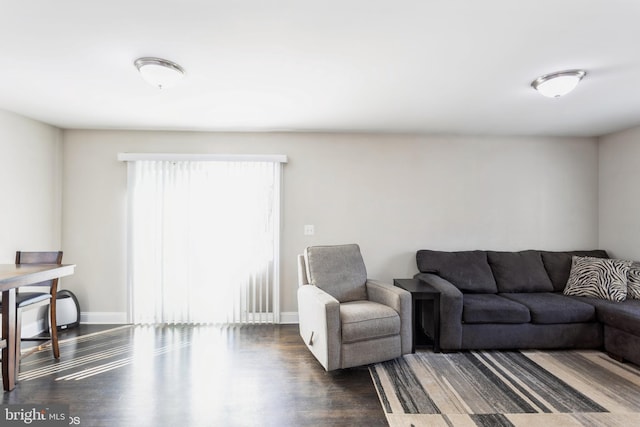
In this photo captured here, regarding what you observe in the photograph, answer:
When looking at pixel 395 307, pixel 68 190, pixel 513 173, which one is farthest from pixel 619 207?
pixel 68 190

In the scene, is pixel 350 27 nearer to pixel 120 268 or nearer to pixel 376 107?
pixel 376 107

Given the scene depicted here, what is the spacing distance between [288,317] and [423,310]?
1.60 m

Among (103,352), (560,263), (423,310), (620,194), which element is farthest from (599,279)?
(103,352)

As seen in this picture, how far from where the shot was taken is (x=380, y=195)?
3.91 m

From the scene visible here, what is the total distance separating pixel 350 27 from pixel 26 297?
3295 mm

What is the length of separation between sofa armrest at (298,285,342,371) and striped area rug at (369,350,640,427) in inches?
16.2

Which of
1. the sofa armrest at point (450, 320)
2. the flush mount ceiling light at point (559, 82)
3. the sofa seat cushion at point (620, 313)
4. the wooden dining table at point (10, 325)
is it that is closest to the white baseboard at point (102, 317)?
the wooden dining table at point (10, 325)

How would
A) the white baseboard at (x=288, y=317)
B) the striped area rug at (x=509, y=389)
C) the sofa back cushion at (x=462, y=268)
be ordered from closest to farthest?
the striped area rug at (x=509, y=389)
the sofa back cushion at (x=462, y=268)
the white baseboard at (x=288, y=317)

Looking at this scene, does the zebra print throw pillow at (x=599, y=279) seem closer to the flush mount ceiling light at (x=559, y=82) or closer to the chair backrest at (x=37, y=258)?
the flush mount ceiling light at (x=559, y=82)

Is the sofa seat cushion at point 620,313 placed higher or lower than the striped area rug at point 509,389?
higher

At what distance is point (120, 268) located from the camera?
3779mm

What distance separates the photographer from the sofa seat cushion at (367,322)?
8.34 ft

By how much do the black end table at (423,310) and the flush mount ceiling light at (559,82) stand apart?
1922 mm

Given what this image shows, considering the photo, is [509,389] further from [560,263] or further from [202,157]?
[202,157]
